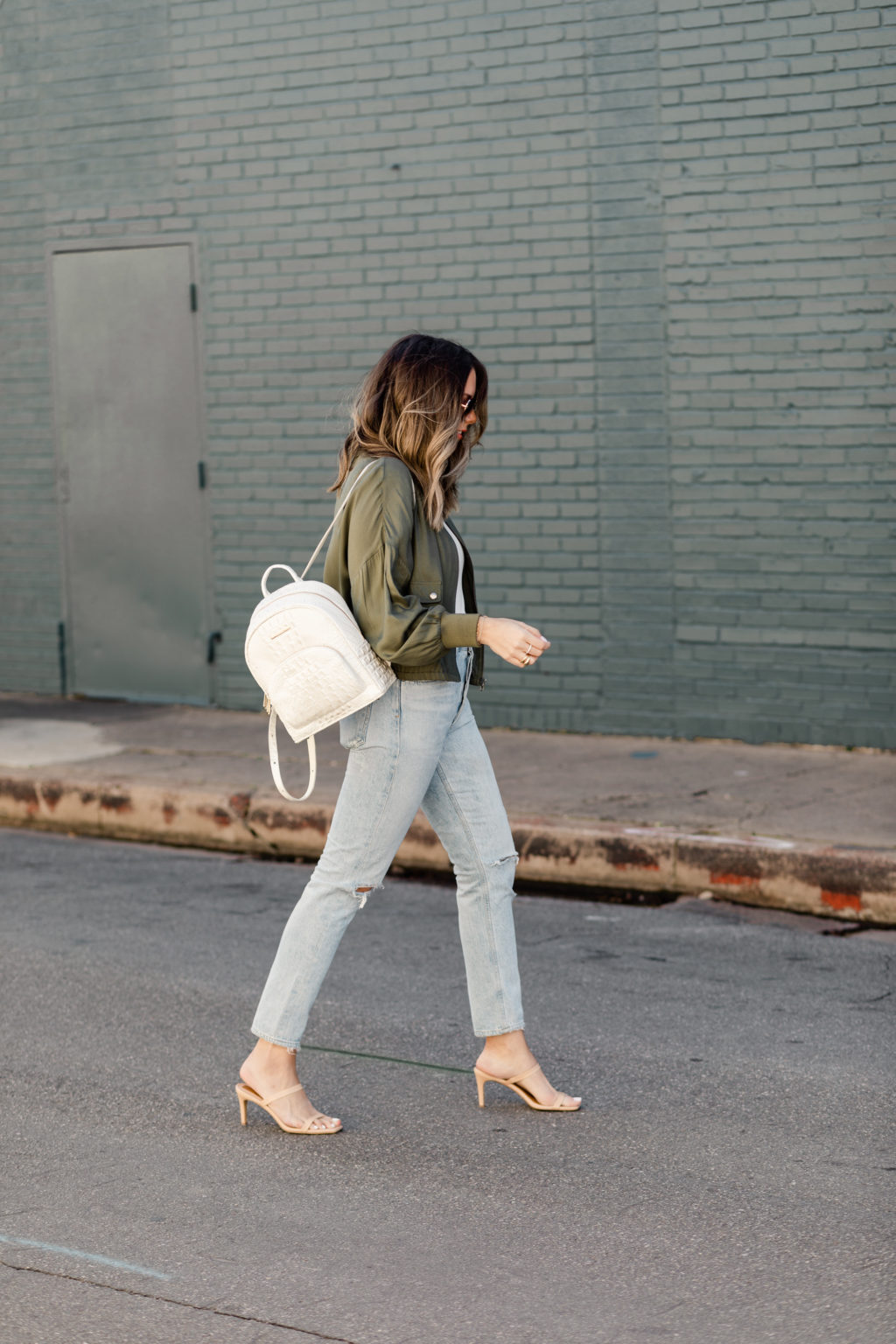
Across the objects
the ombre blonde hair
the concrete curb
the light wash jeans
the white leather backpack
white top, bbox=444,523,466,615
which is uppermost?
the ombre blonde hair

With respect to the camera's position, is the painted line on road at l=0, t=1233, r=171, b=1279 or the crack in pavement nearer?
the crack in pavement

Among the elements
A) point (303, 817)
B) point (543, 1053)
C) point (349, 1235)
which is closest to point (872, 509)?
point (303, 817)

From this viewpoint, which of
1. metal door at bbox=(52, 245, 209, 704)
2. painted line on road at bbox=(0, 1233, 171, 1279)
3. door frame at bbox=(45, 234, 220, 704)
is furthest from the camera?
metal door at bbox=(52, 245, 209, 704)

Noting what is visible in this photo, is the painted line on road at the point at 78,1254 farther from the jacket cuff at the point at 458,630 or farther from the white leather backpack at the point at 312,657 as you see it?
the jacket cuff at the point at 458,630

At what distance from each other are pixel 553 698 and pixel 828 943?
3866 millimetres

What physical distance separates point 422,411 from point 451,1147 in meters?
1.79

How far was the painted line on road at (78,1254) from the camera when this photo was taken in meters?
3.62

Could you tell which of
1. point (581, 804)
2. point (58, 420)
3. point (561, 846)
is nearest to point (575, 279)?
point (581, 804)

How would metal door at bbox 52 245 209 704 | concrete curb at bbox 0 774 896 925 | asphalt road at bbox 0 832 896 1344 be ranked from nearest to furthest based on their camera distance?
asphalt road at bbox 0 832 896 1344 < concrete curb at bbox 0 774 896 925 < metal door at bbox 52 245 209 704

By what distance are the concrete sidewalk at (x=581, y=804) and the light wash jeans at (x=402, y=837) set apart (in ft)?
8.65

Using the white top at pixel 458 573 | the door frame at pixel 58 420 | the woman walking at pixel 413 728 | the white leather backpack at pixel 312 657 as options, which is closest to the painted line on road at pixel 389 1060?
the woman walking at pixel 413 728

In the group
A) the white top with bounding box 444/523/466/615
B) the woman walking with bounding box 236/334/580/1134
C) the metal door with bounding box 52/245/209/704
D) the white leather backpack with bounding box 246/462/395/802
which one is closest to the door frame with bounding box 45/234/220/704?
the metal door with bounding box 52/245/209/704

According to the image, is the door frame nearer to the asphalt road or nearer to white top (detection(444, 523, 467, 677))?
the asphalt road

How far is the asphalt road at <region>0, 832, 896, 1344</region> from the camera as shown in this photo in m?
3.44
